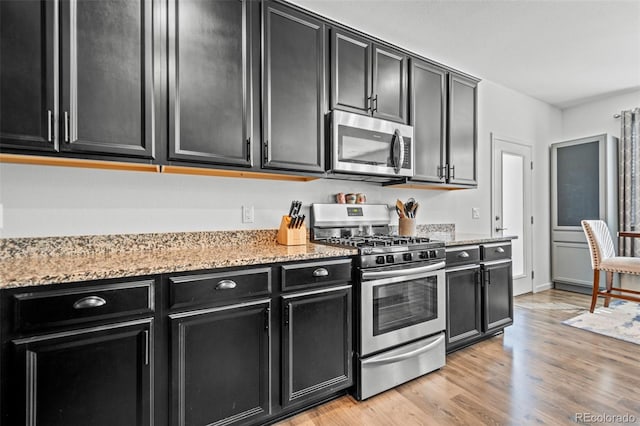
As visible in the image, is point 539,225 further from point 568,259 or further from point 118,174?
point 118,174

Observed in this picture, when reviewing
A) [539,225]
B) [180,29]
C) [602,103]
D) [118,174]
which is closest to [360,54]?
[180,29]

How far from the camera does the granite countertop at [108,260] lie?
4.00 ft

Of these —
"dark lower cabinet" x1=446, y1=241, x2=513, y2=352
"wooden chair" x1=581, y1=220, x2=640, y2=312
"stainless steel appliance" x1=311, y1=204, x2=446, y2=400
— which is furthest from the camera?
"wooden chair" x1=581, y1=220, x2=640, y2=312

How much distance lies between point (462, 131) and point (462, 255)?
1.26m

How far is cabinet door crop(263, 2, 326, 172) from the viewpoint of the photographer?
6.70 feet

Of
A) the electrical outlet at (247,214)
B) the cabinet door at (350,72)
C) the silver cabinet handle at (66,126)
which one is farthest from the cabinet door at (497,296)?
the silver cabinet handle at (66,126)

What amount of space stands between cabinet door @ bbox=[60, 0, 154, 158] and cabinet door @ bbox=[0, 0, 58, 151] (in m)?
0.05

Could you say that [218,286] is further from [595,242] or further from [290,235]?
[595,242]

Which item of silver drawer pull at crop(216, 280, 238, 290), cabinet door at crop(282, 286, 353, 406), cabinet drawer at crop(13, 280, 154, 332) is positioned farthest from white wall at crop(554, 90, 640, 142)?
cabinet drawer at crop(13, 280, 154, 332)

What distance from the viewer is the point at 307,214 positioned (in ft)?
8.40

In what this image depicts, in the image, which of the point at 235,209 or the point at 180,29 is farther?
the point at 235,209

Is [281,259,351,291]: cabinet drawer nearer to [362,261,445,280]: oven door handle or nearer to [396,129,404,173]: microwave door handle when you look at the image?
[362,261,445,280]: oven door handle

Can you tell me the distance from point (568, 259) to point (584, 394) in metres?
3.22

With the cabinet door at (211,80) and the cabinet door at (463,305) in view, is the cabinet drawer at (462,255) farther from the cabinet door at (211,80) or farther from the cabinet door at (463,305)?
the cabinet door at (211,80)
